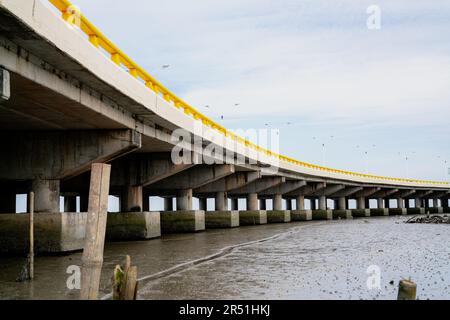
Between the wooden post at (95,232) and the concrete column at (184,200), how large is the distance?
27163mm

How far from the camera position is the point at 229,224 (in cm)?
3941

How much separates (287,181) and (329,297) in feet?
167

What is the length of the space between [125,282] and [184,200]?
94.1ft

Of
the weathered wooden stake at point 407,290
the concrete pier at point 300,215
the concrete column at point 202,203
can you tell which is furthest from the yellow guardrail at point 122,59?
the concrete column at point 202,203

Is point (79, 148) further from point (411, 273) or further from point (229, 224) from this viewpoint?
point (229, 224)

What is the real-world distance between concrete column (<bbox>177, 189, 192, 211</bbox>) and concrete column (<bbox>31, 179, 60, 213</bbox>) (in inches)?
664

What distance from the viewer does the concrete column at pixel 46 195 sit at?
18.4 metres

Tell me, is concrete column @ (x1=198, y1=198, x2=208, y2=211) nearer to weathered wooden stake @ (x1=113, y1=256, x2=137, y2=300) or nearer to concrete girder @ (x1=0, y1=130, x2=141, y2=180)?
concrete girder @ (x1=0, y1=130, x2=141, y2=180)

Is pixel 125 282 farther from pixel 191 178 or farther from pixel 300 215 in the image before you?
pixel 300 215

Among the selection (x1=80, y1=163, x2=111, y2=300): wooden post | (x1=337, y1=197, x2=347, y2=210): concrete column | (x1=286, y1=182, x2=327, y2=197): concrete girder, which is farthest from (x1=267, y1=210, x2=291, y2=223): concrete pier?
(x1=80, y1=163, x2=111, y2=300): wooden post

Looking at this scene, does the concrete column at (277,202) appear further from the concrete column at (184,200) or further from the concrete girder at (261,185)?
the concrete column at (184,200)

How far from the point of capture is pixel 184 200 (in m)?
35.7

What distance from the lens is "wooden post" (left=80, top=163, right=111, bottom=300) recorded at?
7.84m
